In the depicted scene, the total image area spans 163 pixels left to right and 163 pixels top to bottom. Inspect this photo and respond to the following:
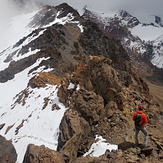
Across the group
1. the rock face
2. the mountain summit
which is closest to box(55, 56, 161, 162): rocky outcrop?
the mountain summit

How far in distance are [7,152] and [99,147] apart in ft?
32.9

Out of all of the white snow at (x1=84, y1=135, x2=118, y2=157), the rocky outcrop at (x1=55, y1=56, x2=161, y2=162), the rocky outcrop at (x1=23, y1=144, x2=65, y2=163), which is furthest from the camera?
the rocky outcrop at (x1=55, y1=56, x2=161, y2=162)

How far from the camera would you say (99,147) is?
12.0 m

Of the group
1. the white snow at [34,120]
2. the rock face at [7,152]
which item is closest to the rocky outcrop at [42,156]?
the white snow at [34,120]

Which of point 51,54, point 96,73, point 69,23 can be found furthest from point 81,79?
point 69,23

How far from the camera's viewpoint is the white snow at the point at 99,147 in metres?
11.5

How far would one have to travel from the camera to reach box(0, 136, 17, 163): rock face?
58.5 ft

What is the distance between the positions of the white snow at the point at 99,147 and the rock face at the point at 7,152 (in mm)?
8294

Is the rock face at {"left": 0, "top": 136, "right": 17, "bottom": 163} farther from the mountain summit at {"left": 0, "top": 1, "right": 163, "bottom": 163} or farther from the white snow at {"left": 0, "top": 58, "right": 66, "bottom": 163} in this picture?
the white snow at {"left": 0, "top": 58, "right": 66, "bottom": 163}

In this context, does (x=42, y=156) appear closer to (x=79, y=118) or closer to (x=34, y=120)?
(x=79, y=118)

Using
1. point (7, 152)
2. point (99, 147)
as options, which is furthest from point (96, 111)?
point (7, 152)

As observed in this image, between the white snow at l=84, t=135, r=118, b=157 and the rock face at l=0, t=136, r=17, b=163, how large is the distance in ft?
27.2

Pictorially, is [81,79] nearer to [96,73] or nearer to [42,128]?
[96,73]

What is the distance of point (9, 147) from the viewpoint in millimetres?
19234
